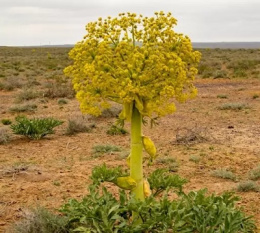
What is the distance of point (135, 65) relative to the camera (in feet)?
10.1

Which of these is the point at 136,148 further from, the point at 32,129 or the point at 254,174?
the point at 32,129

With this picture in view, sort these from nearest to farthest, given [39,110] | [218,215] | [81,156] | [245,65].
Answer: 1. [218,215]
2. [81,156]
3. [39,110]
4. [245,65]

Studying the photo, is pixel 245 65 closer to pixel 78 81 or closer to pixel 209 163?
pixel 209 163

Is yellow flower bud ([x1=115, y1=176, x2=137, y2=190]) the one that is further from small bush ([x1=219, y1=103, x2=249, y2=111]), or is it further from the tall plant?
small bush ([x1=219, y1=103, x2=249, y2=111])

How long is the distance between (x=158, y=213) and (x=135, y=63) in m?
1.27

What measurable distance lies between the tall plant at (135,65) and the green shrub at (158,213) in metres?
0.74

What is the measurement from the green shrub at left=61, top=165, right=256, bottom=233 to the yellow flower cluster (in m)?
0.74

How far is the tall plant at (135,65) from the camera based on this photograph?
3.05 meters

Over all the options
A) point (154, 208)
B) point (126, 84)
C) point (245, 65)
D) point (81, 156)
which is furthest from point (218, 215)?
point (245, 65)

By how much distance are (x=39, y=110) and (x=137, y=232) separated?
1051 cm

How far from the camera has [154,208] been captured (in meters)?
3.43

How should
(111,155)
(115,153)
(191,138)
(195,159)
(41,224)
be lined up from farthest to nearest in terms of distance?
(191,138) → (115,153) → (111,155) → (195,159) → (41,224)

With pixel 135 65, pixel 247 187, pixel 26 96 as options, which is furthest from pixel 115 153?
pixel 26 96

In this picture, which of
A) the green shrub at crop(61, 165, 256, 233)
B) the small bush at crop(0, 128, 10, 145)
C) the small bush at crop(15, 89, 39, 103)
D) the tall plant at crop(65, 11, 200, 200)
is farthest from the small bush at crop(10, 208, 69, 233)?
the small bush at crop(15, 89, 39, 103)
